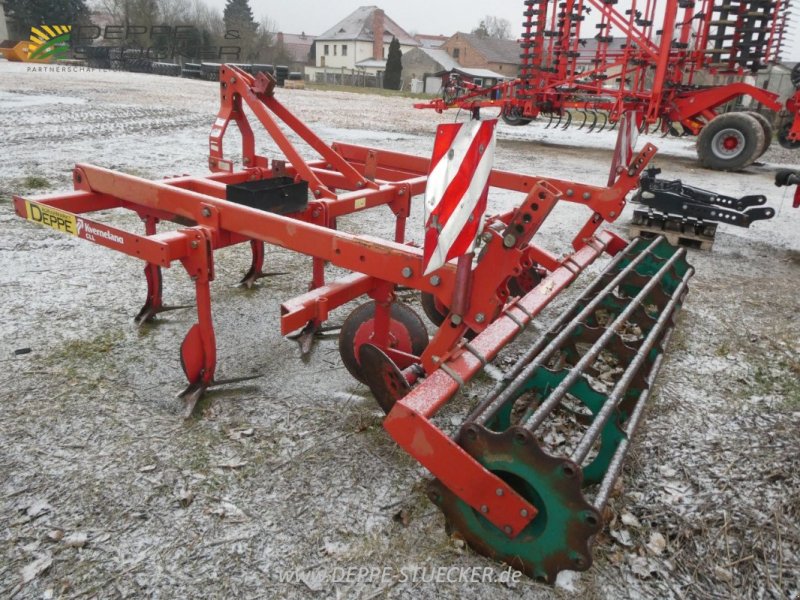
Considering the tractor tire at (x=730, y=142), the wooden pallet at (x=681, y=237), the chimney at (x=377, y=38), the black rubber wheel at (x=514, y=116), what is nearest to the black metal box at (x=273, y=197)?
the wooden pallet at (x=681, y=237)

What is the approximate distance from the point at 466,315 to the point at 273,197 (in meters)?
1.58

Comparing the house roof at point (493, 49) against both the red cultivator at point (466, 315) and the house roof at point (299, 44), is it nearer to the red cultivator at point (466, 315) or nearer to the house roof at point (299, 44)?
the house roof at point (299, 44)

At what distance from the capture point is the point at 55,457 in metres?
2.52

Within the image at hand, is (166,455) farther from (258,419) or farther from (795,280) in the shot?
(795,280)

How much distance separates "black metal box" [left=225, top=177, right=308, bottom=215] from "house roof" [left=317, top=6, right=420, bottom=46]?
66011 millimetres

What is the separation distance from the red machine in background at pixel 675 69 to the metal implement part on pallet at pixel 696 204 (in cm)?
399

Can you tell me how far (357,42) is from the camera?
63312mm

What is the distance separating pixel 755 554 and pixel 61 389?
3.24 meters

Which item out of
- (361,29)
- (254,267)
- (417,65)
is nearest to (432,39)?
(361,29)

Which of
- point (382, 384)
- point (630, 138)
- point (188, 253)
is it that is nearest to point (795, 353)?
point (630, 138)

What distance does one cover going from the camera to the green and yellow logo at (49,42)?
3431 centimetres

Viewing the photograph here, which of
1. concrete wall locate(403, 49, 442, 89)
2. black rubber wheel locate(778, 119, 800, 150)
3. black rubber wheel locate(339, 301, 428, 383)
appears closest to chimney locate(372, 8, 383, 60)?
concrete wall locate(403, 49, 442, 89)

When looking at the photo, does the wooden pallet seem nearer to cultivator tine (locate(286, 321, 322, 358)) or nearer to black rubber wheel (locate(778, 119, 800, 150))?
cultivator tine (locate(286, 321, 322, 358))

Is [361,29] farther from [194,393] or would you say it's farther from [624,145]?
[194,393]
